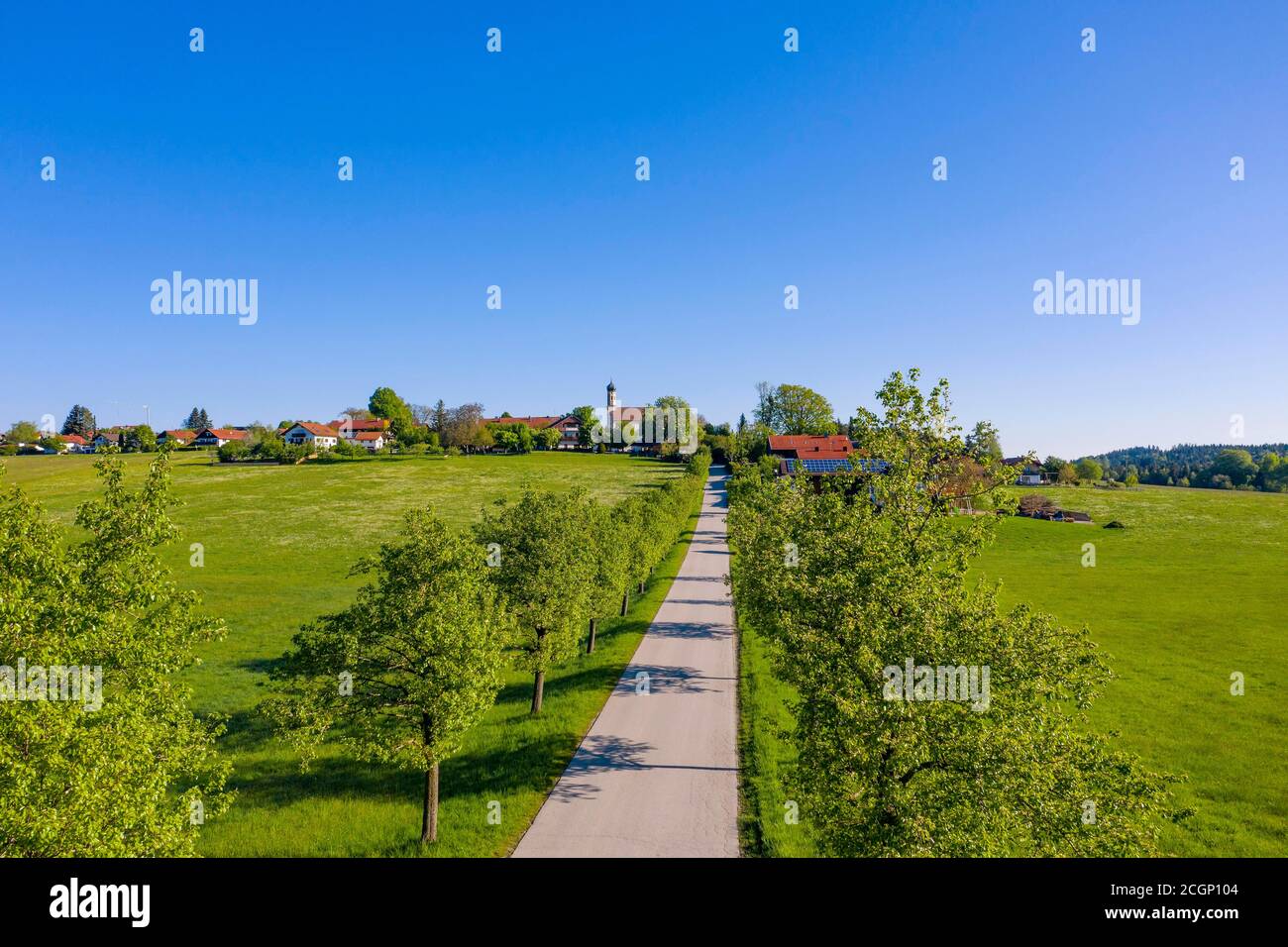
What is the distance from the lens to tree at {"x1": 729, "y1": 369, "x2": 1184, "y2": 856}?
36.1 feet

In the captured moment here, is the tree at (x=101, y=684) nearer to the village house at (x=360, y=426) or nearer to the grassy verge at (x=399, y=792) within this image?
the grassy verge at (x=399, y=792)

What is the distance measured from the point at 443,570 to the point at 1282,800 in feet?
95.1

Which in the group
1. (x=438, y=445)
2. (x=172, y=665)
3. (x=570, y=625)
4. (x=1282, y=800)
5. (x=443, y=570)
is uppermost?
(x=438, y=445)

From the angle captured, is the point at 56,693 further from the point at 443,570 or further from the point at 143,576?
the point at 443,570

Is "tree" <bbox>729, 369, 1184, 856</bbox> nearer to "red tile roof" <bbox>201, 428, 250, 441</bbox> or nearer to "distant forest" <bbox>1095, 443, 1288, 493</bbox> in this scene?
"distant forest" <bbox>1095, 443, 1288, 493</bbox>

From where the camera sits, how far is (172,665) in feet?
45.8

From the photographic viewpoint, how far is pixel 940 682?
39.6ft

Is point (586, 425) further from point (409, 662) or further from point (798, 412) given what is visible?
point (409, 662)

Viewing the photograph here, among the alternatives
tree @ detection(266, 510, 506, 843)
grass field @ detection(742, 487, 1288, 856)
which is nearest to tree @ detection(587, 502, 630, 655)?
grass field @ detection(742, 487, 1288, 856)

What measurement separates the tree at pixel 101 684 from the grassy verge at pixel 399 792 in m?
5.32

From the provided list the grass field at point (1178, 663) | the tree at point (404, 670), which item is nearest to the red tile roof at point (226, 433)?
the grass field at point (1178, 663)
